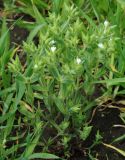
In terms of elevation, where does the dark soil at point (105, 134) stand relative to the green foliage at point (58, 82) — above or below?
below

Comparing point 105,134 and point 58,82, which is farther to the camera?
point 105,134

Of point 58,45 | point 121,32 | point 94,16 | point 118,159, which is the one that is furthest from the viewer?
point 94,16

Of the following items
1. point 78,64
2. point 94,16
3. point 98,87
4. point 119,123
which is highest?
point 94,16

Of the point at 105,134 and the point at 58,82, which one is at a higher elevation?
the point at 58,82

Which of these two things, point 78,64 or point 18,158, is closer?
point 78,64

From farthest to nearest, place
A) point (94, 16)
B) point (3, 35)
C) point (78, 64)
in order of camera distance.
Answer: point (94, 16) → point (3, 35) → point (78, 64)

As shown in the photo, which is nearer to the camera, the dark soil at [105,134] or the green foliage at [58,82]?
the green foliage at [58,82]

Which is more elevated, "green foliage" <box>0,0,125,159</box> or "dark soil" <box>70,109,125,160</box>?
"green foliage" <box>0,0,125,159</box>

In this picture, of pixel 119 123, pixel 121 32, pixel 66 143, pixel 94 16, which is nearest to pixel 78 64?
pixel 66 143

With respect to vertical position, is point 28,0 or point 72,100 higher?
point 28,0

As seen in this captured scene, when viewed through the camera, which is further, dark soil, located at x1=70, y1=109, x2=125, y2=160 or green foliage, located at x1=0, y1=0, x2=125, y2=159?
dark soil, located at x1=70, y1=109, x2=125, y2=160

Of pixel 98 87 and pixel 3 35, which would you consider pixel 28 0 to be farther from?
pixel 98 87
